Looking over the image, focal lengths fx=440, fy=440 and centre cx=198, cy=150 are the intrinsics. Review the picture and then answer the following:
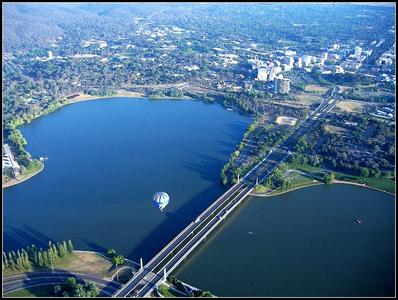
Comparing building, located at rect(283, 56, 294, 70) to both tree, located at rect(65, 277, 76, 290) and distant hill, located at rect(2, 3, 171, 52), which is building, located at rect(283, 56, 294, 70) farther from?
tree, located at rect(65, 277, 76, 290)

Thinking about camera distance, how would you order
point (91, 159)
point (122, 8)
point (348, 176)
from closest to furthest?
point (348, 176)
point (91, 159)
point (122, 8)

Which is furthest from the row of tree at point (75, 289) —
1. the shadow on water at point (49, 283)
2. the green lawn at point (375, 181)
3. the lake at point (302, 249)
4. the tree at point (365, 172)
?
the tree at point (365, 172)

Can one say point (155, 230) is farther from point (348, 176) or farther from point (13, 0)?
point (13, 0)

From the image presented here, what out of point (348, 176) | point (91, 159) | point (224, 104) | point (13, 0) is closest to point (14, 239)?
point (91, 159)

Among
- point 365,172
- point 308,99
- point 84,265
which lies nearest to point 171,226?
point 84,265

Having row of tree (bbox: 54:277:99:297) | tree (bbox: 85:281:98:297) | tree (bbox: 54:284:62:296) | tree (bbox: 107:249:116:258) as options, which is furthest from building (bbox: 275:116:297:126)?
tree (bbox: 54:284:62:296)

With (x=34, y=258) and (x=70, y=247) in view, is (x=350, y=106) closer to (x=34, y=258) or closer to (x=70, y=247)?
(x=70, y=247)

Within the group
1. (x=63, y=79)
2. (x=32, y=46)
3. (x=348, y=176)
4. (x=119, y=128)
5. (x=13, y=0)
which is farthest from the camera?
(x=13, y=0)

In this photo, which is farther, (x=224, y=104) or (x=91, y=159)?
(x=224, y=104)
